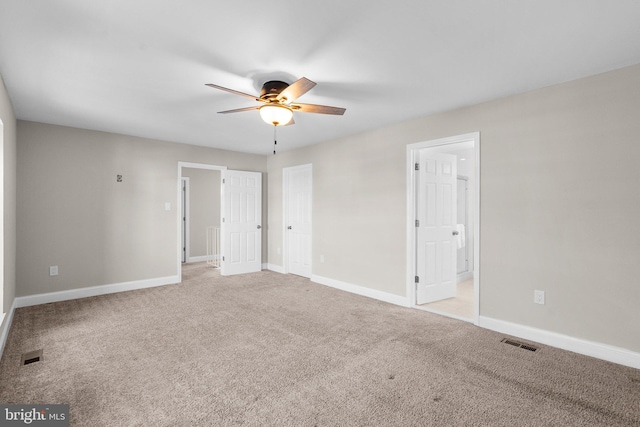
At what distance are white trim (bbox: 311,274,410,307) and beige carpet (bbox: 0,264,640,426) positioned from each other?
366mm

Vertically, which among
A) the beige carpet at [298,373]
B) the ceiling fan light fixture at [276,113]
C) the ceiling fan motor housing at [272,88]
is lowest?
the beige carpet at [298,373]

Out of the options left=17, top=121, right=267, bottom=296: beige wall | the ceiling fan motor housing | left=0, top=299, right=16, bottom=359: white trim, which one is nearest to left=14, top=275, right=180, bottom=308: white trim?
left=17, top=121, right=267, bottom=296: beige wall

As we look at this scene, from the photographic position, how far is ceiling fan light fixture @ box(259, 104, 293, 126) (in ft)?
9.40

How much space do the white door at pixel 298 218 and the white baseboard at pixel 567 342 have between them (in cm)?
328

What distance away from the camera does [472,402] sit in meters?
2.07

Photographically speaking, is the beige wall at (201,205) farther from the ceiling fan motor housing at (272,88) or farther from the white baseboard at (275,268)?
the ceiling fan motor housing at (272,88)

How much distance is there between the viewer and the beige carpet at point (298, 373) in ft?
6.41

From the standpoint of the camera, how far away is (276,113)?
9.48 feet

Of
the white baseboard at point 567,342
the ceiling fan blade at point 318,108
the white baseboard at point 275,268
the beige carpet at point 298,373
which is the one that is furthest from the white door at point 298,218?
the white baseboard at point 567,342

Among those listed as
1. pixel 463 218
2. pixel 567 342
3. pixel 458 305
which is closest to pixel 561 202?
pixel 567 342

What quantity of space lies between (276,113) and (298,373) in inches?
86.9

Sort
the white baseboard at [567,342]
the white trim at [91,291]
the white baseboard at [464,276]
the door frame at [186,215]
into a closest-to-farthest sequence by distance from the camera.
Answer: the white baseboard at [567,342] → the white trim at [91,291] → the white baseboard at [464,276] → the door frame at [186,215]

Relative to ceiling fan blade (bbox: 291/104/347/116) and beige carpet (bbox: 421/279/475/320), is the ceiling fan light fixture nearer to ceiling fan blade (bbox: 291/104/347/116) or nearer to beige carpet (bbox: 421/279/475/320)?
ceiling fan blade (bbox: 291/104/347/116)

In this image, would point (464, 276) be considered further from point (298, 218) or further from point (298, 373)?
point (298, 373)
